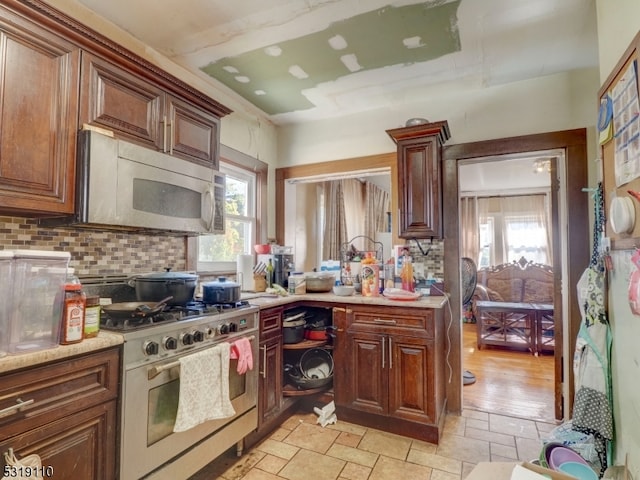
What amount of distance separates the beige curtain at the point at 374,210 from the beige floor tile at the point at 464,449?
10.6ft

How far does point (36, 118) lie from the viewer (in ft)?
4.51

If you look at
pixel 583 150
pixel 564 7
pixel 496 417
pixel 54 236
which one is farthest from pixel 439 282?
pixel 54 236

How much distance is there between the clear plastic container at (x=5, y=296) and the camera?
113 centimetres

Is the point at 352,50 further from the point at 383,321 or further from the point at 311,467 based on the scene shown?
the point at 311,467

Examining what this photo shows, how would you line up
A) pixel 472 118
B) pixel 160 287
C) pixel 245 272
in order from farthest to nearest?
pixel 245 272 < pixel 472 118 < pixel 160 287

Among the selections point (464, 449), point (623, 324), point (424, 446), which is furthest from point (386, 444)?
point (623, 324)

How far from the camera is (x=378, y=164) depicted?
299 cm

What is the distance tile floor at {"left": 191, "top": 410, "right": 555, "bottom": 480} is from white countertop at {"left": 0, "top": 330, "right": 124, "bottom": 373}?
1.05 meters

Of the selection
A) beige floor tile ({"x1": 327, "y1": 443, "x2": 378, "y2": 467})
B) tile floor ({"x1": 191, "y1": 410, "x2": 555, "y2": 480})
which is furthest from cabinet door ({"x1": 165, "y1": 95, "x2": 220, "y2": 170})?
beige floor tile ({"x1": 327, "y1": 443, "x2": 378, "y2": 467})

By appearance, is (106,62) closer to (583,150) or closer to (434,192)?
(434,192)

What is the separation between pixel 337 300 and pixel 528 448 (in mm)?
1513

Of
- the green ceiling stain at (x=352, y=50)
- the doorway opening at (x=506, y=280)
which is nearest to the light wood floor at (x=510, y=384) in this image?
the doorway opening at (x=506, y=280)

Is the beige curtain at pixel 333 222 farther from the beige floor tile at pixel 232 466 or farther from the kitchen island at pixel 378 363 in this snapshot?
the beige floor tile at pixel 232 466

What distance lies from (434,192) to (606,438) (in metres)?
1.69
